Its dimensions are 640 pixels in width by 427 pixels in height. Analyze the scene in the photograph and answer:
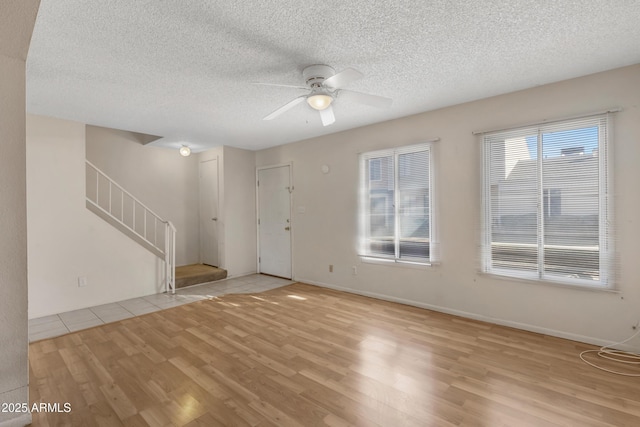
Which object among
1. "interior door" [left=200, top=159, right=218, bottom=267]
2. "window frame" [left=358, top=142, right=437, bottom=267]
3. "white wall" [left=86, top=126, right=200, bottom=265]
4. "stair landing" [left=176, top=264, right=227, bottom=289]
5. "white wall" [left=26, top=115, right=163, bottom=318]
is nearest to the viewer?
"white wall" [left=26, top=115, right=163, bottom=318]

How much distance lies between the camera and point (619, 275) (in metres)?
2.59

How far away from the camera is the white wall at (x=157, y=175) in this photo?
505 centimetres

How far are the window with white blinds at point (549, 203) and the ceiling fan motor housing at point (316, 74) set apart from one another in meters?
2.04

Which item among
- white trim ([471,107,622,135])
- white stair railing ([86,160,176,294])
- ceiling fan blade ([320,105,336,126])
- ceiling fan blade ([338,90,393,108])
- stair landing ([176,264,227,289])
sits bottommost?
stair landing ([176,264,227,289])

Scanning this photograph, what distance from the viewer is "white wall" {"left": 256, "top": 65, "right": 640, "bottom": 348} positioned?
257 centimetres

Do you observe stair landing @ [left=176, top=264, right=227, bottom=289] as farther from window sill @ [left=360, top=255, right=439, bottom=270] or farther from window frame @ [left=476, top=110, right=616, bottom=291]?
→ window frame @ [left=476, top=110, right=616, bottom=291]

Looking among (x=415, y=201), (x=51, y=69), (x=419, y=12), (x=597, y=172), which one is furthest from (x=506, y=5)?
(x=51, y=69)

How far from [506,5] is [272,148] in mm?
4440

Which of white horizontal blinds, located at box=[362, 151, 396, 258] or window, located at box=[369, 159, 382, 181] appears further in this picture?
window, located at box=[369, 159, 382, 181]

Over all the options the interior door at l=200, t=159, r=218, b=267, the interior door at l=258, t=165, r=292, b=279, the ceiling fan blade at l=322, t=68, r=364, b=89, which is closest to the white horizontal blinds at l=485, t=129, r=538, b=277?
the ceiling fan blade at l=322, t=68, r=364, b=89

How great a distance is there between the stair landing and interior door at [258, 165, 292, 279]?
0.89m

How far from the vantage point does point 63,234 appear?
3689 millimetres

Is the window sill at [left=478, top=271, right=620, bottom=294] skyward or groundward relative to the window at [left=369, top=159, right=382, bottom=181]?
groundward

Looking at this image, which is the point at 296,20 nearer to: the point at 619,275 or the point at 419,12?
the point at 419,12
